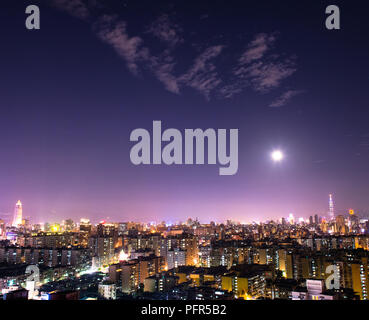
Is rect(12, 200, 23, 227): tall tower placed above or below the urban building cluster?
above

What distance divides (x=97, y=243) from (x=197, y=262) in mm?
4890

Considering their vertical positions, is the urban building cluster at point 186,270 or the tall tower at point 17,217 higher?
the tall tower at point 17,217

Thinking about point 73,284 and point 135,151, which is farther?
point 73,284

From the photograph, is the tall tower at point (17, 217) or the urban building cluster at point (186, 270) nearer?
the urban building cluster at point (186, 270)

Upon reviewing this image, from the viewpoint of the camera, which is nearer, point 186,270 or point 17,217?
point 186,270

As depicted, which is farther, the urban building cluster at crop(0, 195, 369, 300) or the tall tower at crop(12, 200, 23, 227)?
the tall tower at crop(12, 200, 23, 227)

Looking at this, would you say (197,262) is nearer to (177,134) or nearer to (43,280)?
(43,280)

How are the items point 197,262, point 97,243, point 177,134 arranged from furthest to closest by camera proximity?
point 97,243
point 197,262
point 177,134

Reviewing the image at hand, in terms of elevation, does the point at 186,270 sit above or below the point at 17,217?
below

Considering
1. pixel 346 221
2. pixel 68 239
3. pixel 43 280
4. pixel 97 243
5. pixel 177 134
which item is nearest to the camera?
pixel 177 134
